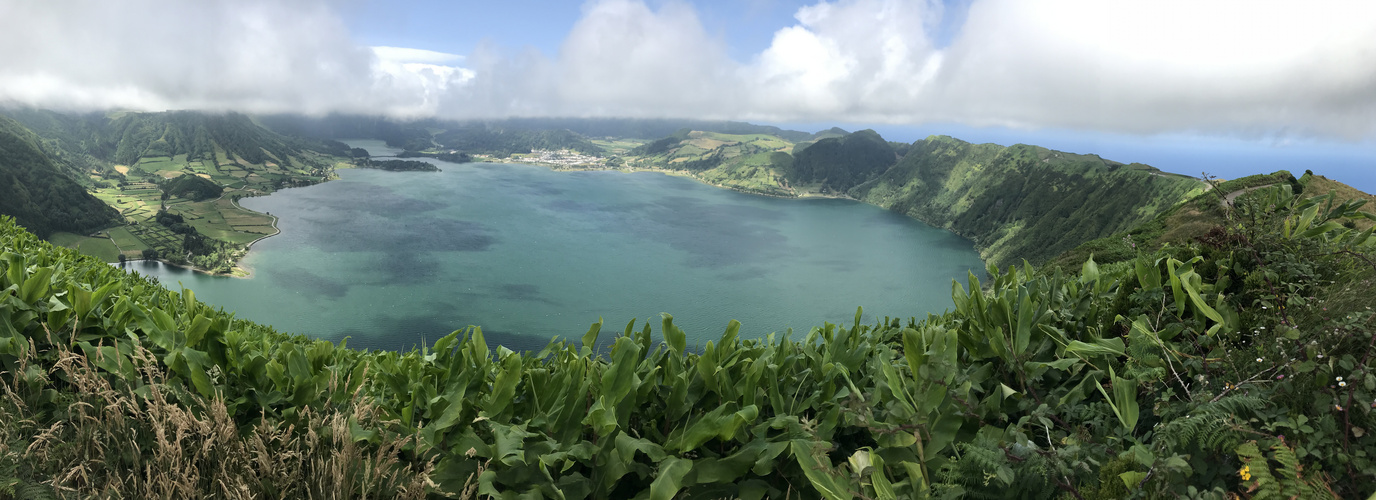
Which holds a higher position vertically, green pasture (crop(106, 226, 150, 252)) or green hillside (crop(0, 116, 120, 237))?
green hillside (crop(0, 116, 120, 237))

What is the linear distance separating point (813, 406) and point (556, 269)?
9196cm

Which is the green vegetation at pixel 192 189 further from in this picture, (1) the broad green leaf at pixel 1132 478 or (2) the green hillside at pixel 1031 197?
(1) the broad green leaf at pixel 1132 478

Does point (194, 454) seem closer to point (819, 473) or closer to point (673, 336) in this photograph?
point (673, 336)

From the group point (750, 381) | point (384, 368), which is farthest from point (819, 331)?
Answer: point (384, 368)

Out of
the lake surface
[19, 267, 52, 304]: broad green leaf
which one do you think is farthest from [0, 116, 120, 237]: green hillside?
[19, 267, 52, 304]: broad green leaf

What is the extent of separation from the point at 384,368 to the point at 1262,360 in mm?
4549

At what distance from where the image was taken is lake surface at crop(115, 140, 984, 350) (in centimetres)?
6969

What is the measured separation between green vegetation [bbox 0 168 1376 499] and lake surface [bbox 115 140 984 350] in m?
46.3

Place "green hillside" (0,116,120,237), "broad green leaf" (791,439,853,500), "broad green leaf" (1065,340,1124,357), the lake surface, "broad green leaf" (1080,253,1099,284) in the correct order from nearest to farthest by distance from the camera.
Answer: "broad green leaf" (791,439,853,500), "broad green leaf" (1065,340,1124,357), "broad green leaf" (1080,253,1099,284), the lake surface, "green hillside" (0,116,120,237)

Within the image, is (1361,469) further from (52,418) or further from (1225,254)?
(52,418)

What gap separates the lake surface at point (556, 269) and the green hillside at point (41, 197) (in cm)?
2590

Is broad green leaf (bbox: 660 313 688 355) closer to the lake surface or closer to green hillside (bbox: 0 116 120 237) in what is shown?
the lake surface

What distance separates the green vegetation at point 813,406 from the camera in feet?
6.88

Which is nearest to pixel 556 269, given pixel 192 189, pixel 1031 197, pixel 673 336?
pixel 673 336
